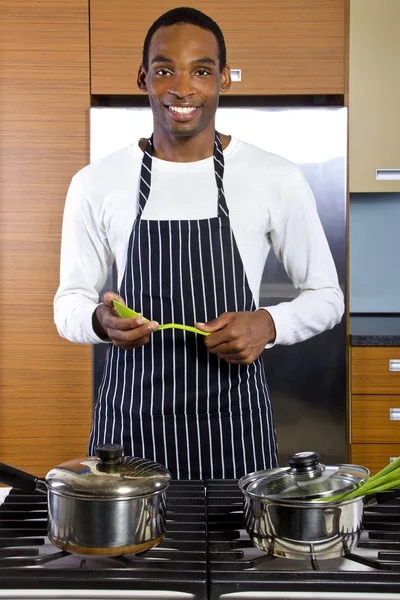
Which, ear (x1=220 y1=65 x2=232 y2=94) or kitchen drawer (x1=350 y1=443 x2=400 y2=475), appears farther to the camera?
kitchen drawer (x1=350 y1=443 x2=400 y2=475)

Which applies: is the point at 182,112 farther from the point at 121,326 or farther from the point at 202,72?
the point at 121,326

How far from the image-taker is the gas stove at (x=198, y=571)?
81cm

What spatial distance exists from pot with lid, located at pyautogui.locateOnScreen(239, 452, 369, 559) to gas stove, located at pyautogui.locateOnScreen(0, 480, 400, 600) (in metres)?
0.02

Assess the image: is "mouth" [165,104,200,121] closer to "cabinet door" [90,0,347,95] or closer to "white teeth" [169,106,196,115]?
"white teeth" [169,106,196,115]

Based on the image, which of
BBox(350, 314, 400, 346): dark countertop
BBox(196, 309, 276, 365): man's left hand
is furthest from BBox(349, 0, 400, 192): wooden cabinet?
BBox(196, 309, 276, 365): man's left hand

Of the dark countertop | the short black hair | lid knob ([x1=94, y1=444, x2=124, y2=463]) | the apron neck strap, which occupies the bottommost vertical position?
lid knob ([x1=94, y1=444, x2=124, y2=463])

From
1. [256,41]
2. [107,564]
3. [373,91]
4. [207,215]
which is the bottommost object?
[107,564]

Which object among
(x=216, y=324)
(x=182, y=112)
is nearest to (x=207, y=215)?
(x=182, y=112)

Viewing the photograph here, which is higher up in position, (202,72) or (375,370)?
(202,72)

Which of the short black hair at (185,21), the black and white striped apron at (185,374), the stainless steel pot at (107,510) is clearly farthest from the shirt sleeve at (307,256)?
the stainless steel pot at (107,510)

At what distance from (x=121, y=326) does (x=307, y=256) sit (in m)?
0.47

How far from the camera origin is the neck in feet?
5.47

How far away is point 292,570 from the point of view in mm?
840

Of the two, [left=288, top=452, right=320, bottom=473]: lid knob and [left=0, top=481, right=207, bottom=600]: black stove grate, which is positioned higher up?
[left=288, top=452, right=320, bottom=473]: lid knob
